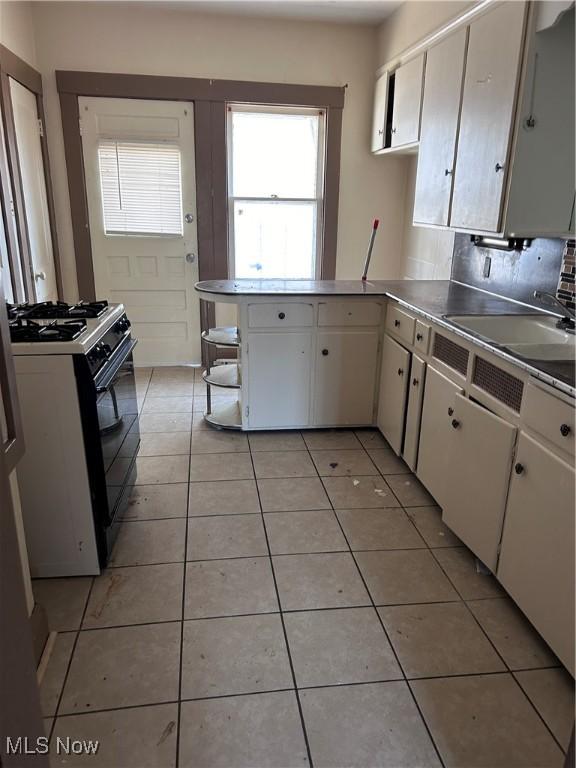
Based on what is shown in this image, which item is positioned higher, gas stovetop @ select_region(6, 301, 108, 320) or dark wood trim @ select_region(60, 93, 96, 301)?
dark wood trim @ select_region(60, 93, 96, 301)

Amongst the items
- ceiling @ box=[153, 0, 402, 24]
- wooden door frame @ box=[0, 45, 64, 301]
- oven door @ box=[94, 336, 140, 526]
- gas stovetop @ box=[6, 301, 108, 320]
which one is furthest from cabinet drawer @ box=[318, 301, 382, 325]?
ceiling @ box=[153, 0, 402, 24]

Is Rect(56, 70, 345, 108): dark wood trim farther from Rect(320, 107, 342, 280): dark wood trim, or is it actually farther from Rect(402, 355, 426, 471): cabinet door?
Rect(402, 355, 426, 471): cabinet door

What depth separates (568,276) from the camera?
→ 7.79ft

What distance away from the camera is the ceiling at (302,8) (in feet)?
12.2

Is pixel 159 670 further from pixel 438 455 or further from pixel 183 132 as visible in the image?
pixel 183 132

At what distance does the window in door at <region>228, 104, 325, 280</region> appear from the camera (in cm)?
431

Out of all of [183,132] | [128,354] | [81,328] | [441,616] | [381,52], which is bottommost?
[441,616]

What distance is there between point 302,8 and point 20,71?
1.96 m

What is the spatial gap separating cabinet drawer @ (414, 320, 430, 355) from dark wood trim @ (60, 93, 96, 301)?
2833mm

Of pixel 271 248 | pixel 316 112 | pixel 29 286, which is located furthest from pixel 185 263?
pixel 316 112

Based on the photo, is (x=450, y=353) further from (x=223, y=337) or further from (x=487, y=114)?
(x=223, y=337)

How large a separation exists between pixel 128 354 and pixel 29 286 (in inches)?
61.4

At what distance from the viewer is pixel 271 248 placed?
459 centimetres

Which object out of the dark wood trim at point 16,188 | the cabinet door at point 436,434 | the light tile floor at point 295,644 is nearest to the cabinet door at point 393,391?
the cabinet door at point 436,434
